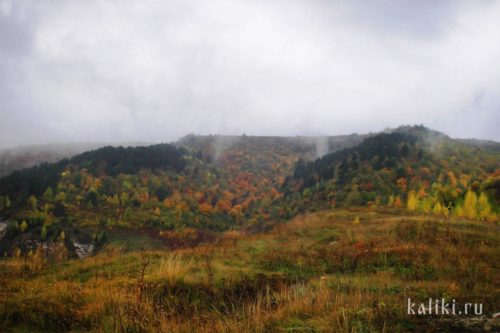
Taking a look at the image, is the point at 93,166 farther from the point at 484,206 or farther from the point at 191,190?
the point at 484,206

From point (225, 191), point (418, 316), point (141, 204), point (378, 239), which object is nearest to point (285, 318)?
point (418, 316)

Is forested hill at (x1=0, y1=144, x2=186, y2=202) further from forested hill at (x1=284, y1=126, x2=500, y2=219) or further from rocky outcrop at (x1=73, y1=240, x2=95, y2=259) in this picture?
forested hill at (x1=284, y1=126, x2=500, y2=219)

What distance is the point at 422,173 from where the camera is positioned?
111750mm

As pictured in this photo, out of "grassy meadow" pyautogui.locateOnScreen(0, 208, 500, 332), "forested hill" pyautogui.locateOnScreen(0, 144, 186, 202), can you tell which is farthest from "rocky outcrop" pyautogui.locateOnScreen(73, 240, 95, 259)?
"grassy meadow" pyautogui.locateOnScreen(0, 208, 500, 332)

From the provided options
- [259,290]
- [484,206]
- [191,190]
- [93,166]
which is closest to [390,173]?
[484,206]

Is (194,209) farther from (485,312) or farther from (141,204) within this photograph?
(485,312)

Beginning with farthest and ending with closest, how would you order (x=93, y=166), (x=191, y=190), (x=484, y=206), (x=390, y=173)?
A: (x=191, y=190) → (x=93, y=166) → (x=390, y=173) → (x=484, y=206)

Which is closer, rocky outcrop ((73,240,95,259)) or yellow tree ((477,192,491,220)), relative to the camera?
yellow tree ((477,192,491,220))

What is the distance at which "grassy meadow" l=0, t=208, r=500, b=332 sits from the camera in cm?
556

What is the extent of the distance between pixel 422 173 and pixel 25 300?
4863 inches

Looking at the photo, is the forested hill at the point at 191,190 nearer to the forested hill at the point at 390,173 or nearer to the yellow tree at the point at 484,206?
the forested hill at the point at 390,173

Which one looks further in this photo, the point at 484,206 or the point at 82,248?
the point at 82,248

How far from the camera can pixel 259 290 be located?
8.91 metres

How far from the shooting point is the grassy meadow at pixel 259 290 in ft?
18.2
